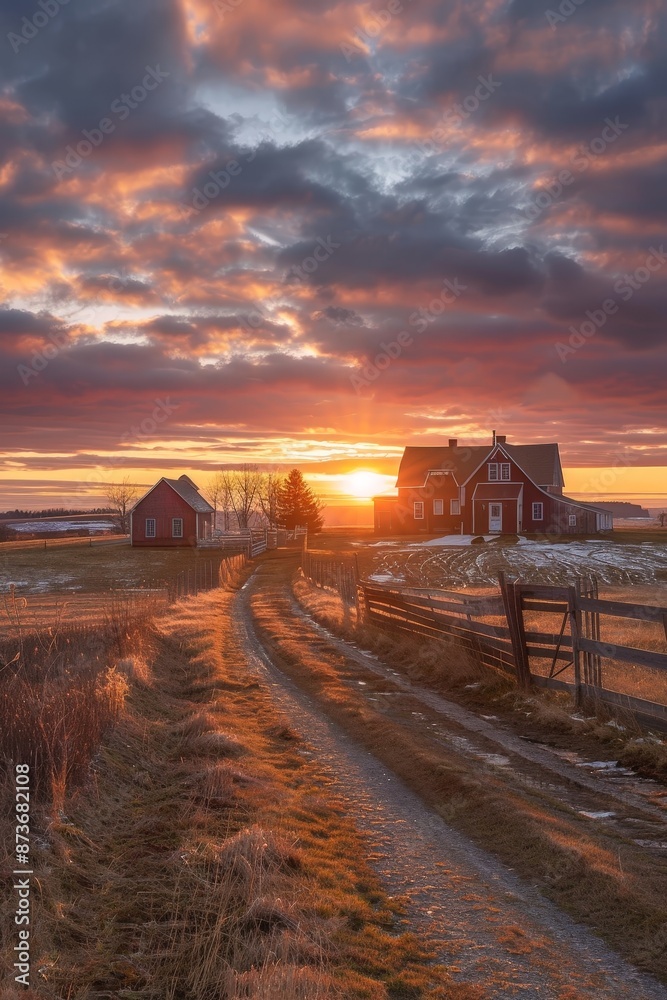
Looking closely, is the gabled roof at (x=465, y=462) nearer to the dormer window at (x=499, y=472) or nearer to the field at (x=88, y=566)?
the dormer window at (x=499, y=472)

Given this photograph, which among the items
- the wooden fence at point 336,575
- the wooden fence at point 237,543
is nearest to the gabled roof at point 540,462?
the wooden fence at point 237,543

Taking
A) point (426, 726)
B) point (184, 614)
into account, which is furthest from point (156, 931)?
point (184, 614)

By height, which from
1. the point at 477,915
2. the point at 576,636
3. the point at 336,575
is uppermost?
the point at 576,636

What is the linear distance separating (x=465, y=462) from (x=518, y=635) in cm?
6370

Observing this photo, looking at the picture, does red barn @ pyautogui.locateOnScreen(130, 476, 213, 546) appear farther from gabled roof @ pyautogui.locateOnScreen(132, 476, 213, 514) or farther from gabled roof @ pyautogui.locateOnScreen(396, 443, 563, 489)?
gabled roof @ pyautogui.locateOnScreen(396, 443, 563, 489)

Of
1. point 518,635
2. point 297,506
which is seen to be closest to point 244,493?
point 297,506

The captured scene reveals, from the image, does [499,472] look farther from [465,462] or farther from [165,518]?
[165,518]

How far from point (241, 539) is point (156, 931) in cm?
6750

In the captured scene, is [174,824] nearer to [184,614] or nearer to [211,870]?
[211,870]

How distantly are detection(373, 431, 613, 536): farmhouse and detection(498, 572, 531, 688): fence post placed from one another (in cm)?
5830

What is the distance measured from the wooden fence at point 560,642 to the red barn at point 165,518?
2353 inches

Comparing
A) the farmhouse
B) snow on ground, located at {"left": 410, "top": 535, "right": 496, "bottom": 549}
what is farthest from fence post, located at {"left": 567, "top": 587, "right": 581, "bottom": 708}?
the farmhouse

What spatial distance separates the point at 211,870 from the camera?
5.64 m

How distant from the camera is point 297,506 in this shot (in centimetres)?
9512
